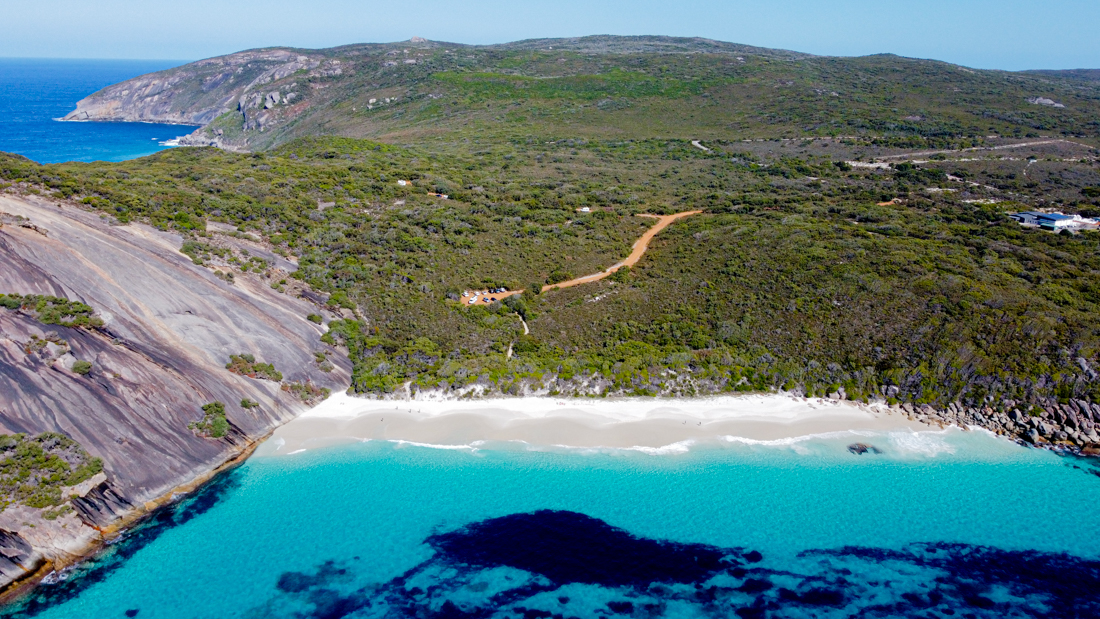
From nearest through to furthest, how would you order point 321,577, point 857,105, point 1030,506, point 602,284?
point 321,577
point 1030,506
point 602,284
point 857,105

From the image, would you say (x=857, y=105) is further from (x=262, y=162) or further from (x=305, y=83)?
(x=305, y=83)

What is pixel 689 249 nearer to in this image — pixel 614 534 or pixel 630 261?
pixel 630 261

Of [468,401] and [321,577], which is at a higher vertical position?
[468,401]

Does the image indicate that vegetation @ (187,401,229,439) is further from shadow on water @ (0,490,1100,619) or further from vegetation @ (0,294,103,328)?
vegetation @ (0,294,103,328)

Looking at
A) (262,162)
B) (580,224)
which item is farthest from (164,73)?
(580,224)

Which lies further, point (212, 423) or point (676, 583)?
point (212, 423)

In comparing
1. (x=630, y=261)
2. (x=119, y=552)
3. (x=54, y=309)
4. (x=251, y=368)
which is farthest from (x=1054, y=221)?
(x=54, y=309)
